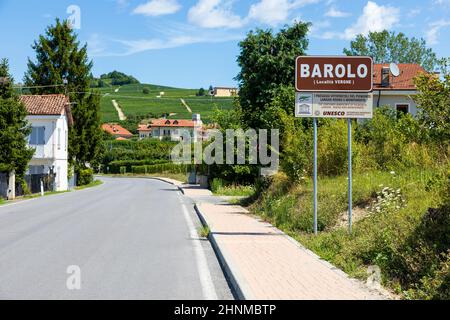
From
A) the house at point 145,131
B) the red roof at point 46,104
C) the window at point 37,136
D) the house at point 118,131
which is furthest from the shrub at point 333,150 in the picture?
the house at point 145,131

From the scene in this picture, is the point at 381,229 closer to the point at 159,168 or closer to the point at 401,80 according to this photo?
the point at 401,80

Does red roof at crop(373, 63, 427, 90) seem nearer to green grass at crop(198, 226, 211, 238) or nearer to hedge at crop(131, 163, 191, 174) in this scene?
hedge at crop(131, 163, 191, 174)

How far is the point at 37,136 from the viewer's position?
42.0m

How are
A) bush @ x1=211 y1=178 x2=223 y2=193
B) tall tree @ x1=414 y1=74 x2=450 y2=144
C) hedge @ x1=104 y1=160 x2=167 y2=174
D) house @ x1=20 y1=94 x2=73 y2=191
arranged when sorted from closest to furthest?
tall tree @ x1=414 y1=74 x2=450 y2=144, bush @ x1=211 y1=178 x2=223 y2=193, house @ x1=20 y1=94 x2=73 y2=191, hedge @ x1=104 y1=160 x2=167 y2=174

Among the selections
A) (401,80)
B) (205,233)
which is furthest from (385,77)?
(205,233)

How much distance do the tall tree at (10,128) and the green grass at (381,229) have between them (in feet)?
55.7

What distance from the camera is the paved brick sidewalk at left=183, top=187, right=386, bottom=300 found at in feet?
22.6

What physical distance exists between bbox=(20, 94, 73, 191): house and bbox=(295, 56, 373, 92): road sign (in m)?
31.7

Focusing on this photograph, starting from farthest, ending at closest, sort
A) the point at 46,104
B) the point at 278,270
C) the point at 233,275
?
the point at 46,104 < the point at 278,270 < the point at 233,275

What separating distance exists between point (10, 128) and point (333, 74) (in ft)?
68.5

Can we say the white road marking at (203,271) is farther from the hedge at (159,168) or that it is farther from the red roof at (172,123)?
the red roof at (172,123)

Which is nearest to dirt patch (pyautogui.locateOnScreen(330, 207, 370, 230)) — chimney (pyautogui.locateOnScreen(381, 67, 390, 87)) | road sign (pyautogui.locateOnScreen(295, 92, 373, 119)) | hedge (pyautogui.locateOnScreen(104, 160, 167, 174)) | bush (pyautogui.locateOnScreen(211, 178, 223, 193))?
road sign (pyautogui.locateOnScreen(295, 92, 373, 119))

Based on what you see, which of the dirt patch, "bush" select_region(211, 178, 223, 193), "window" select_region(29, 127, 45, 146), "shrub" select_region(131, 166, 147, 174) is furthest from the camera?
"shrub" select_region(131, 166, 147, 174)
